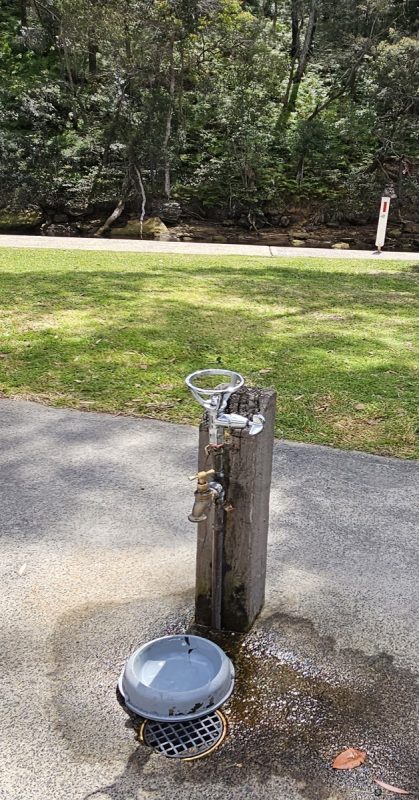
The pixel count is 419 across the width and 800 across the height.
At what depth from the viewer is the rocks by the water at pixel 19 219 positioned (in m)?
15.0

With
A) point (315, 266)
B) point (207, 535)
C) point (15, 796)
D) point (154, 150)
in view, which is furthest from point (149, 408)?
point (154, 150)

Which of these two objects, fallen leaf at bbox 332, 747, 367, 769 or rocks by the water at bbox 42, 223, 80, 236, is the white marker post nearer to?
rocks by the water at bbox 42, 223, 80, 236

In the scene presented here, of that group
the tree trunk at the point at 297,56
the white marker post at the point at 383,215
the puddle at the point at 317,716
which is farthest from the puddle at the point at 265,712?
the tree trunk at the point at 297,56

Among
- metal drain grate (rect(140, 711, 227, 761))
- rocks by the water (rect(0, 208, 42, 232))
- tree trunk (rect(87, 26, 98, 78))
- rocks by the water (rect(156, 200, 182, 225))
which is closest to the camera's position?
Result: metal drain grate (rect(140, 711, 227, 761))

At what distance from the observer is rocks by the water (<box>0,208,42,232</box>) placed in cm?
1498

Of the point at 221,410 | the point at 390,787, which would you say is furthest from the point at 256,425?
the point at 390,787

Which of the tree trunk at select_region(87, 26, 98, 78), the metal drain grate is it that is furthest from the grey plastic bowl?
the tree trunk at select_region(87, 26, 98, 78)

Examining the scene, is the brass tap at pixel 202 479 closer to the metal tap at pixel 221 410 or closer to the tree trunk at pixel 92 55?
the metal tap at pixel 221 410

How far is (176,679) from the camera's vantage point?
184 cm

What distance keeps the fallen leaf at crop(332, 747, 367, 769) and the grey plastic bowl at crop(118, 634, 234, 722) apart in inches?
13.4

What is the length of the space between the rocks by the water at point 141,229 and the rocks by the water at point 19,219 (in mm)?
2014

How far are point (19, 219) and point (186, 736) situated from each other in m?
14.9

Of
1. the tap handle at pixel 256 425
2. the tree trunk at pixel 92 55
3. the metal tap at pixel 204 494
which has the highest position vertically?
the tree trunk at pixel 92 55

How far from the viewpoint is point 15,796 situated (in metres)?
1.58
